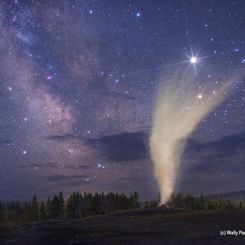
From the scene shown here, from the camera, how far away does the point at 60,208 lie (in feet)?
388

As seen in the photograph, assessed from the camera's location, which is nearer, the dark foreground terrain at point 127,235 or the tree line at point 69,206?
the dark foreground terrain at point 127,235

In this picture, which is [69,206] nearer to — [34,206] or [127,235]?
[34,206]

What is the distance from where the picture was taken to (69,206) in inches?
4882

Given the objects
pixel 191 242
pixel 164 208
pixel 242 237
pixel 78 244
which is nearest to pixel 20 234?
pixel 78 244

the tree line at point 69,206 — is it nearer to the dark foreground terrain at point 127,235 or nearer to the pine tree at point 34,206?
the pine tree at point 34,206

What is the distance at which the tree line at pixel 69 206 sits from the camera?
11625 centimetres

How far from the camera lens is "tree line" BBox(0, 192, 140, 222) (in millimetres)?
116250

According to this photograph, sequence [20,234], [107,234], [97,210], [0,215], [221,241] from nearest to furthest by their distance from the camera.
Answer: [221,241], [107,234], [20,234], [0,215], [97,210]

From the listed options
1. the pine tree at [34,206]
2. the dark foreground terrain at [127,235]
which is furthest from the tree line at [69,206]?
the dark foreground terrain at [127,235]

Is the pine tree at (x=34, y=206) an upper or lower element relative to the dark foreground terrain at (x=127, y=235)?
upper

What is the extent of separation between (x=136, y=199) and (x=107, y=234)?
9260 cm

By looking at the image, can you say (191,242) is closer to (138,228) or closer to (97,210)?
(138,228)

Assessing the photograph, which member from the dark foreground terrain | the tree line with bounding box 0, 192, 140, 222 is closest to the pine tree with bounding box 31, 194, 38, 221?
the tree line with bounding box 0, 192, 140, 222

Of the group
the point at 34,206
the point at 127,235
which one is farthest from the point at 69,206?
the point at 127,235
